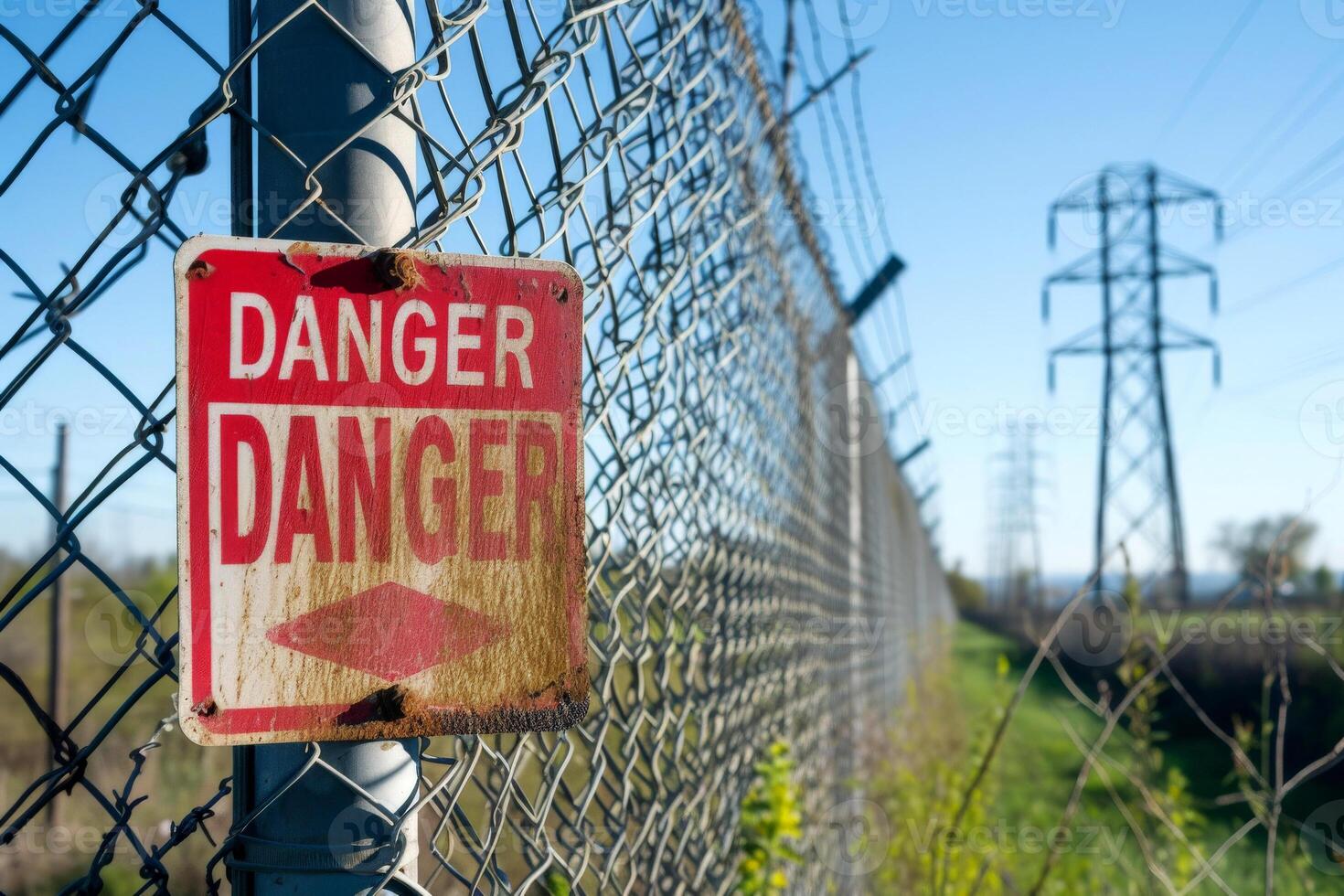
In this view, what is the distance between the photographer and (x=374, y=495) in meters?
0.76

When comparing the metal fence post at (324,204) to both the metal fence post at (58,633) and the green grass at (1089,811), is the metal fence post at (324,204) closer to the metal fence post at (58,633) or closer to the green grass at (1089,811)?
the green grass at (1089,811)

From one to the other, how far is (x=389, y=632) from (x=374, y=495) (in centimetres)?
11

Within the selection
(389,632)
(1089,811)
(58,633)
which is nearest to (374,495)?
(389,632)

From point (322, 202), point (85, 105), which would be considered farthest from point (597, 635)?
point (85, 105)

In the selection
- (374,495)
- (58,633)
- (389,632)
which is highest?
(374,495)

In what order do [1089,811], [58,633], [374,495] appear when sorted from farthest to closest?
[58,633]
[1089,811]
[374,495]

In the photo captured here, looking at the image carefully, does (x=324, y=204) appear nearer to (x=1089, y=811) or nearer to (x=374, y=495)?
(x=374, y=495)

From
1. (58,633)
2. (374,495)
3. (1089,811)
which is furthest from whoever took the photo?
(58,633)

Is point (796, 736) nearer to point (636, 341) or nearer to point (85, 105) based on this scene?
point (636, 341)

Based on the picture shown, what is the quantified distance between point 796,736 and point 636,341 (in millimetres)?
1688

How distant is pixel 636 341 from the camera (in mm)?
1345

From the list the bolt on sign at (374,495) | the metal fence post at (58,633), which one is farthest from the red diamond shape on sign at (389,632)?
the metal fence post at (58,633)

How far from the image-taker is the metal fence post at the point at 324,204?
0.79m

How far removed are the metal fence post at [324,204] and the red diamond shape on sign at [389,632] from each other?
9 centimetres
